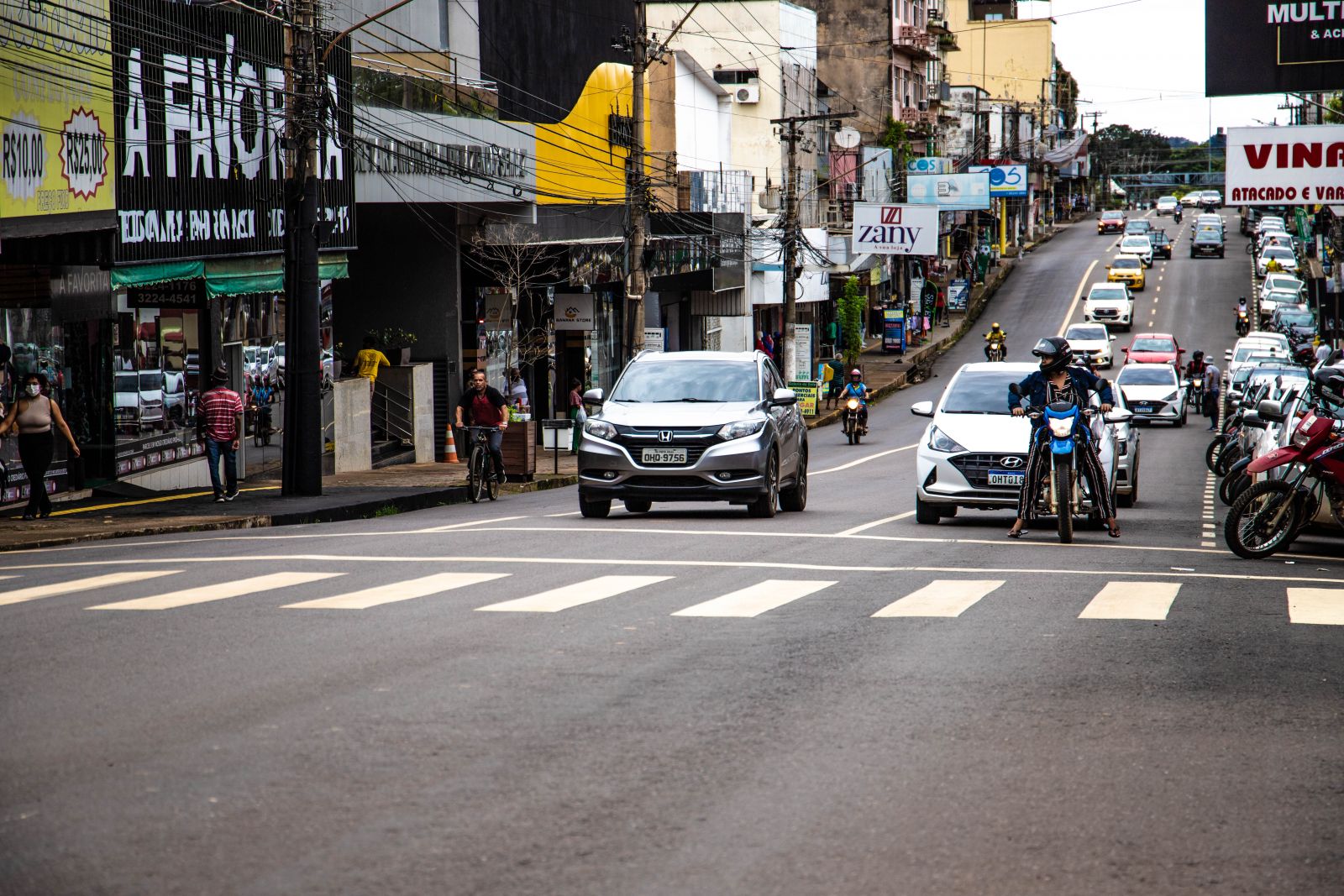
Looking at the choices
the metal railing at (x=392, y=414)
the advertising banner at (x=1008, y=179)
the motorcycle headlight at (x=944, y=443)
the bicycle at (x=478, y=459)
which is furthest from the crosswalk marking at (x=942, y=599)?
the advertising banner at (x=1008, y=179)

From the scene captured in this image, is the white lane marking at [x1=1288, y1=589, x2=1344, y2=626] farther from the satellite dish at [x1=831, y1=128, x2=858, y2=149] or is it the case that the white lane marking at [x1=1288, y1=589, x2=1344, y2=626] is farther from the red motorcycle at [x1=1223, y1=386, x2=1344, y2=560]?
the satellite dish at [x1=831, y1=128, x2=858, y2=149]

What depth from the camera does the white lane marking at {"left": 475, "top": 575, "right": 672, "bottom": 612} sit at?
11.2 m

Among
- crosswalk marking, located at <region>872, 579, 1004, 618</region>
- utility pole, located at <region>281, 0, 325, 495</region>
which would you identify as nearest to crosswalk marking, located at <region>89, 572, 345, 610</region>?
crosswalk marking, located at <region>872, 579, 1004, 618</region>

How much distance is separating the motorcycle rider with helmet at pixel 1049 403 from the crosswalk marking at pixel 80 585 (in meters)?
7.90

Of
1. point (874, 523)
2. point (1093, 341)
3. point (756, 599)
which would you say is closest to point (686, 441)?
point (874, 523)

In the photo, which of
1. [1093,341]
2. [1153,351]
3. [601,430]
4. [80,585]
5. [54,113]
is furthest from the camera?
[1093,341]

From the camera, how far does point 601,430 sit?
770 inches

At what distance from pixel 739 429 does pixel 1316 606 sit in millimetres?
8477

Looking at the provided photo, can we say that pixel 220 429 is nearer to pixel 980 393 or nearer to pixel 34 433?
pixel 34 433

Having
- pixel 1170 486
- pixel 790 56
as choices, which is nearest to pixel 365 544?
pixel 1170 486

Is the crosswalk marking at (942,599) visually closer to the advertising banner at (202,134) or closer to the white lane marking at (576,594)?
the white lane marking at (576,594)

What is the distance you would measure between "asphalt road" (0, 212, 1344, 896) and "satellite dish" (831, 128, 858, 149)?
215 ft

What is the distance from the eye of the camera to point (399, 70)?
111 ft

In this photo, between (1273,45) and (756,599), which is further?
(1273,45)
